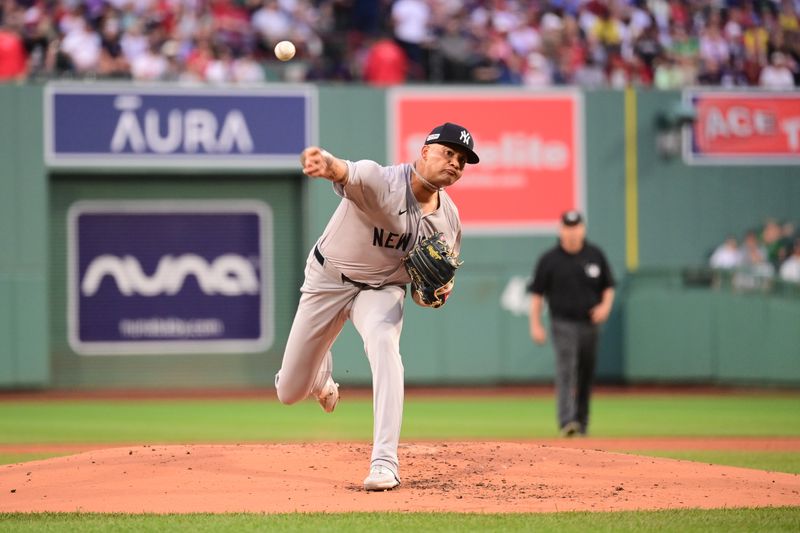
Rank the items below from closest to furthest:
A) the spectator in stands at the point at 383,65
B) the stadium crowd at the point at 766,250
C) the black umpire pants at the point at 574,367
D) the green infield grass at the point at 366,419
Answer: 1. the black umpire pants at the point at 574,367
2. the green infield grass at the point at 366,419
3. the spectator in stands at the point at 383,65
4. the stadium crowd at the point at 766,250

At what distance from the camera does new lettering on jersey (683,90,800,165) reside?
19.0m

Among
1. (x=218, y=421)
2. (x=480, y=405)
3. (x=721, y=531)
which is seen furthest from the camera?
(x=480, y=405)

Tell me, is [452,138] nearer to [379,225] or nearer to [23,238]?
[379,225]

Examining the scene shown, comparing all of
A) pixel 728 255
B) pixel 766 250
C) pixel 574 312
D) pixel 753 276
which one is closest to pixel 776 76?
pixel 766 250

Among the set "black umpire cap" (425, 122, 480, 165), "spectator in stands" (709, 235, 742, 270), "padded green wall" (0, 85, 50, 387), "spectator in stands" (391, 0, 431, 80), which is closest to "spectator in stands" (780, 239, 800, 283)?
"spectator in stands" (709, 235, 742, 270)

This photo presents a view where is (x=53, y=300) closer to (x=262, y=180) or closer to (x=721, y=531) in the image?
(x=262, y=180)

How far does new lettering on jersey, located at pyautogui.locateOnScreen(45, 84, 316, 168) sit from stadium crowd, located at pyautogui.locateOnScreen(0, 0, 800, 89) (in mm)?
317

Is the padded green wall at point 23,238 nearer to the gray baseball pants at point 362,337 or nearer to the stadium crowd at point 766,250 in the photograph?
the stadium crowd at point 766,250

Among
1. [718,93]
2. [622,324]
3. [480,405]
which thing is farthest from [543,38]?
[480,405]

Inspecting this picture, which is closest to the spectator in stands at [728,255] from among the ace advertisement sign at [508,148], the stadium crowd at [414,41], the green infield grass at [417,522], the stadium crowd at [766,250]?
the stadium crowd at [766,250]

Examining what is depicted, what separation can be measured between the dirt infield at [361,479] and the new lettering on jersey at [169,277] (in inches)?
381

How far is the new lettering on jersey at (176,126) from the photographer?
16984 millimetres

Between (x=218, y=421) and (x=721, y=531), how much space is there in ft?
28.2

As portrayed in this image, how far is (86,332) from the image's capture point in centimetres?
1742
